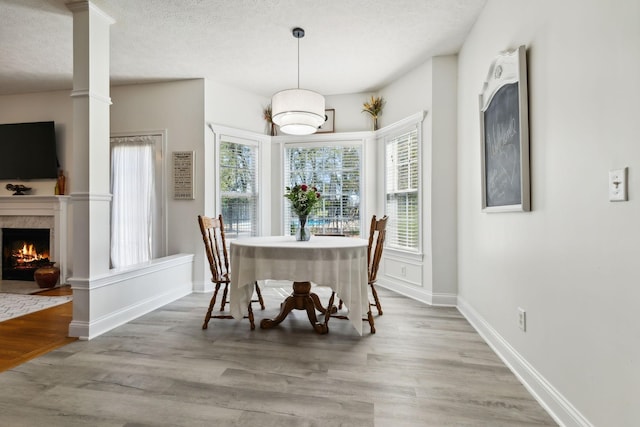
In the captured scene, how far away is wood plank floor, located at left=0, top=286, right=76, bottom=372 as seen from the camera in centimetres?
238

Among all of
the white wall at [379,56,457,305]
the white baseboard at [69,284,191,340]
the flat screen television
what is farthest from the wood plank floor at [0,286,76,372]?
the white wall at [379,56,457,305]

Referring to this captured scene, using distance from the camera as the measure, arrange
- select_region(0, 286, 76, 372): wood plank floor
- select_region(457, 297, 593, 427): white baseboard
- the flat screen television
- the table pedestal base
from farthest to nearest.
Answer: the flat screen television
the table pedestal base
select_region(0, 286, 76, 372): wood plank floor
select_region(457, 297, 593, 427): white baseboard

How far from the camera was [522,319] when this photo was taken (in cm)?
207

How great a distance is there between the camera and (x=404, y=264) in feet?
13.7

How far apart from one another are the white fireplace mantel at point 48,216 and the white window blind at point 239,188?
227 centimetres

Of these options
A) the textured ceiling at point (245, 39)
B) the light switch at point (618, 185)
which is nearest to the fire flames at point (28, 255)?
the textured ceiling at point (245, 39)

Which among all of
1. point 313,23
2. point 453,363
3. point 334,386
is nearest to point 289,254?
point 334,386

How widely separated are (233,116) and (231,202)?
4.00 ft

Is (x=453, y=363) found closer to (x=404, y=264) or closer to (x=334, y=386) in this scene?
(x=334, y=386)

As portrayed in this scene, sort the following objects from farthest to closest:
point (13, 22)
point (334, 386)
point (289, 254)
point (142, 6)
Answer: point (13, 22)
point (142, 6)
point (289, 254)
point (334, 386)

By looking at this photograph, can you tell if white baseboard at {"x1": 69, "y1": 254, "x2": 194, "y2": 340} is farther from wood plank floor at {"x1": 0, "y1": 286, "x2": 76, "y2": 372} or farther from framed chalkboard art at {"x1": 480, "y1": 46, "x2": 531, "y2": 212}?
framed chalkboard art at {"x1": 480, "y1": 46, "x2": 531, "y2": 212}

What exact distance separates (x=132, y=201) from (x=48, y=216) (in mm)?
1386

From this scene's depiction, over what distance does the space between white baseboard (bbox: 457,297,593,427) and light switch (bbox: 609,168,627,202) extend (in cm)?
100

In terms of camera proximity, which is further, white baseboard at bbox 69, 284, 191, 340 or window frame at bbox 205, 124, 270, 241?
window frame at bbox 205, 124, 270, 241
